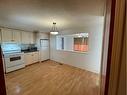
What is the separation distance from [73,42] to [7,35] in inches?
142

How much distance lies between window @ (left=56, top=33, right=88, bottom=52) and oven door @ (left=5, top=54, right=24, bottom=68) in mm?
2674

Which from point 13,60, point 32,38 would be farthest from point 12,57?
point 32,38

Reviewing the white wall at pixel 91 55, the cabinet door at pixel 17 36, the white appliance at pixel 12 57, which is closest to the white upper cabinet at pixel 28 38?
the cabinet door at pixel 17 36

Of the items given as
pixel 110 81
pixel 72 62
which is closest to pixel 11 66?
pixel 72 62

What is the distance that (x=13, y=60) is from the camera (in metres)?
4.37

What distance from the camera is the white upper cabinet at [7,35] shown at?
13.7ft

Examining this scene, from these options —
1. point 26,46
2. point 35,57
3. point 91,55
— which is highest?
point 26,46

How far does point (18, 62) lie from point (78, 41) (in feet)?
11.6

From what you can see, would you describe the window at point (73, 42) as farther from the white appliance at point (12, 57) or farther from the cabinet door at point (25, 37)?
the white appliance at point (12, 57)

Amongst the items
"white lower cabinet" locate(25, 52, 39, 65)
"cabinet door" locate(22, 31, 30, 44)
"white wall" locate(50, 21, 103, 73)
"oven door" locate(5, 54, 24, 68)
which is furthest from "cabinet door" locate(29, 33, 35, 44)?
"white wall" locate(50, 21, 103, 73)

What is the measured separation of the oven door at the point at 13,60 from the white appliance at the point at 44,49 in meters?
1.72

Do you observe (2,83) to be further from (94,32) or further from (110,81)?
(94,32)

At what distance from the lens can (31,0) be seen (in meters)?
1.67

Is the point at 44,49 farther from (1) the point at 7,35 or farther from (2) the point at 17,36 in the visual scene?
(1) the point at 7,35
